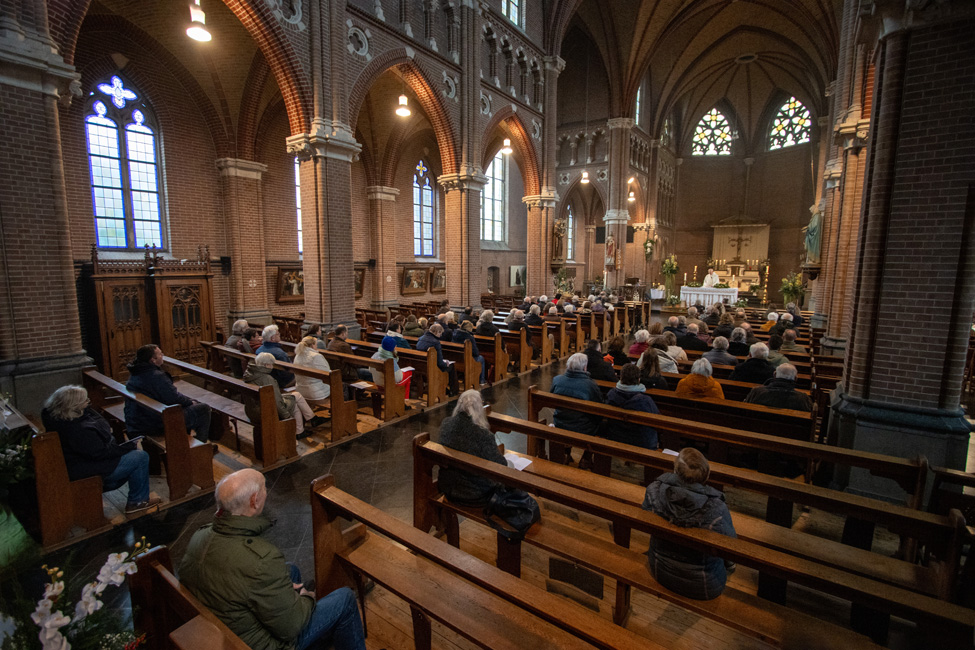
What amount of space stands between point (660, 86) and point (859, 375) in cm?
2593

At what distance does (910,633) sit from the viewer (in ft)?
9.61

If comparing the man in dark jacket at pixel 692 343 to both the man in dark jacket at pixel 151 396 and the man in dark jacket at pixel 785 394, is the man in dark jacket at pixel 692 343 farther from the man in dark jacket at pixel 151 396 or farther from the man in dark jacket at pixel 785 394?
the man in dark jacket at pixel 151 396

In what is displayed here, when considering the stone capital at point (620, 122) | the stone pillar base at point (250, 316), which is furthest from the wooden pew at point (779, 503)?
the stone capital at point (620, 122)

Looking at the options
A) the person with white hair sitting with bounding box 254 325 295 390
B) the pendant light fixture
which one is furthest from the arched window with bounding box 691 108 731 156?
the person with white hair sitting with bounding box 254 325 295 390

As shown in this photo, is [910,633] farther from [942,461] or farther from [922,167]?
[922,167]

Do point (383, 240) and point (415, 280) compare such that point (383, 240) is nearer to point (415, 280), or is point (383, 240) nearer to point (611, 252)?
point (415, 280)

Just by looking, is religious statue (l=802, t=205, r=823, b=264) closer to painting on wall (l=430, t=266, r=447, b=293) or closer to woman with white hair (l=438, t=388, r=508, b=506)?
painting on wall (l=430, t=266, r=447, b=293)

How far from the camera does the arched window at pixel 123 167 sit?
10.5 meters

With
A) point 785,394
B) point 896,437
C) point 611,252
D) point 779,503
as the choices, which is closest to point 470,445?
point 779,503

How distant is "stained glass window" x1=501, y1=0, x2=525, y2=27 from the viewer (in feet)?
50.2

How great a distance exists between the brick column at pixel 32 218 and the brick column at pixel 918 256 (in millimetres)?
9385

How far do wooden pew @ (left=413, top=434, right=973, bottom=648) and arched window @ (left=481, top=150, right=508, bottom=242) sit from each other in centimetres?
2042

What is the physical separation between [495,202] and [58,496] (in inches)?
859

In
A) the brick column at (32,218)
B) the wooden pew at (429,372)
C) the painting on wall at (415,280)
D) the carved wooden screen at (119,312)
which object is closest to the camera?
the brick column at (32,218)
